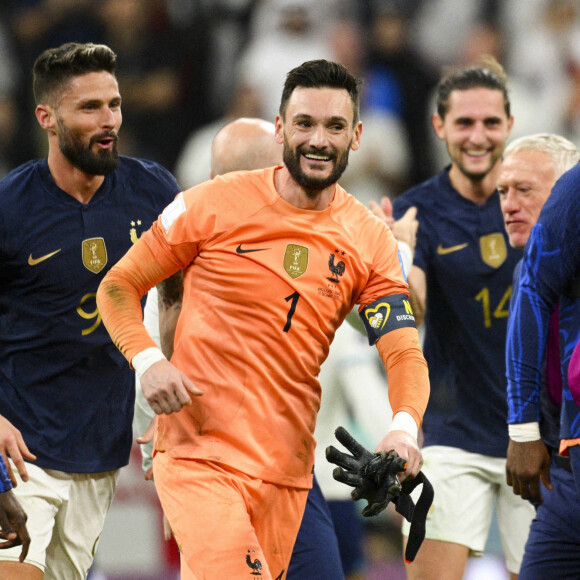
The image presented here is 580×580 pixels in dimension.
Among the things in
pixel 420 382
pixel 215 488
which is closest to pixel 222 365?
pixel 215 488

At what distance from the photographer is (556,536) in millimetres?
4250

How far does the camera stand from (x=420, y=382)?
3697mm

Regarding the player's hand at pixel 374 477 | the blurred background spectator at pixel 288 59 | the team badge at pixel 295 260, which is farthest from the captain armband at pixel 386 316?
the blurred background spectator at pixel 288 59

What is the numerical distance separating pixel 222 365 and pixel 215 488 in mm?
409

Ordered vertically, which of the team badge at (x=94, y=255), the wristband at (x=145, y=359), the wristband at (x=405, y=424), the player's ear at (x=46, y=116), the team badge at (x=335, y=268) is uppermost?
the player's ear at (x=46, y=116)

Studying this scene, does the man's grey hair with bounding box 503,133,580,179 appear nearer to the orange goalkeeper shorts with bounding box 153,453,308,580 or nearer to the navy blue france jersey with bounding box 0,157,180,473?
the navy blue france jersey with bounding box 0,157,180,473

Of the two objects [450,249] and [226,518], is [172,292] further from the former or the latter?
[450,249]

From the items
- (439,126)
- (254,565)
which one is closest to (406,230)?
(439,126)

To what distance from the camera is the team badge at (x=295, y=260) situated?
3.80 metres

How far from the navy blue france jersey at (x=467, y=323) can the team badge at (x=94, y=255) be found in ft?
5.35

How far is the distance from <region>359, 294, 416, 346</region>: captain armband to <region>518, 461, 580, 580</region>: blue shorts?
1.01 m

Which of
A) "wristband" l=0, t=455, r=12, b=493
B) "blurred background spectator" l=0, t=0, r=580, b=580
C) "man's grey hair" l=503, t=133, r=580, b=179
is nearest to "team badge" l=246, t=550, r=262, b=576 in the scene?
"wristband" l=0, t=455, r=12, b=493

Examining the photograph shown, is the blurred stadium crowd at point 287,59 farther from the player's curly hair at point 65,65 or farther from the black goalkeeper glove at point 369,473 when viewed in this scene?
the black goalkeeper glove at point 369,473

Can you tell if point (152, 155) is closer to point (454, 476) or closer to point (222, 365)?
point (454, 476)
